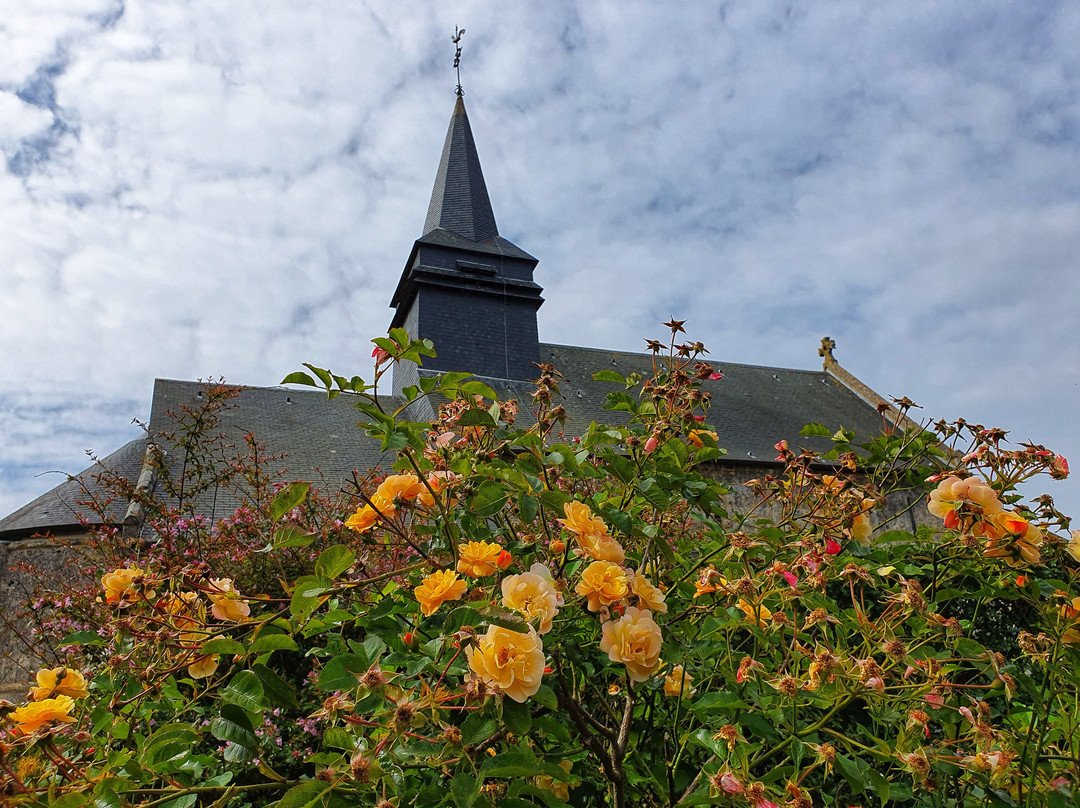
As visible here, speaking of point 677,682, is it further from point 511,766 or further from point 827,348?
point 827,348

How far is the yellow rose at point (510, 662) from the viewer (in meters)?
0.99

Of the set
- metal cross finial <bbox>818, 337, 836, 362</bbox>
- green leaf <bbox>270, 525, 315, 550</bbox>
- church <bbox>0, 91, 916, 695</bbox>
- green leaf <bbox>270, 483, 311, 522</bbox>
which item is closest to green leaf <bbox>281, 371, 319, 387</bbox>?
green leaf <bbox>270, 483, 311, 522</bbox>

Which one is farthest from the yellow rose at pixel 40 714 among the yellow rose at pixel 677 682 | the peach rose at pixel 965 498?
the peach rose at pixel 965 498

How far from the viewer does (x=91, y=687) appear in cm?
153

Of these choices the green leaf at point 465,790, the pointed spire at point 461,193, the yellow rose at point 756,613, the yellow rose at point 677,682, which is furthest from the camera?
the pointed spire at point 461,193

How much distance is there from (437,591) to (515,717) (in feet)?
0.81

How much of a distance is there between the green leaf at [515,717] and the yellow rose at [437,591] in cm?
21

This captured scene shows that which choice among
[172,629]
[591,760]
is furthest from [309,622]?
[591,760]

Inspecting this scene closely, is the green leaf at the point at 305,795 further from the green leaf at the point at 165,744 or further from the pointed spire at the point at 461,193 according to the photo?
the pointed spire at the point at 461,193

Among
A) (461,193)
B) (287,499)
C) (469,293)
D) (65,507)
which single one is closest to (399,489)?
(287,499)

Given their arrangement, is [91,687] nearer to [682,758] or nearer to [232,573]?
[682,758]

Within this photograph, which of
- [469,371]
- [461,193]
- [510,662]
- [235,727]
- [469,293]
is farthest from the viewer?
[461,193]

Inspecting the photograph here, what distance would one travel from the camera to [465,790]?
100 cm

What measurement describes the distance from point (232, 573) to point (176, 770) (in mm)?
3733
